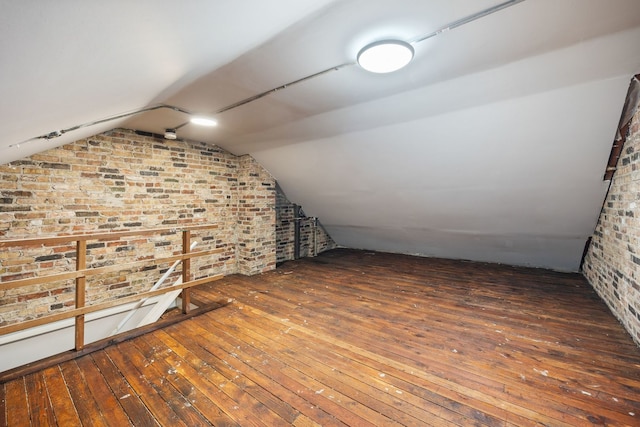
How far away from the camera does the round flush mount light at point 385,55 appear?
1685 mm

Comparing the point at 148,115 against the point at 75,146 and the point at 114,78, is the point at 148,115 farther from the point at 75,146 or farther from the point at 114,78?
the point at 114,78

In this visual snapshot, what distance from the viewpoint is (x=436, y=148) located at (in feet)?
10.5

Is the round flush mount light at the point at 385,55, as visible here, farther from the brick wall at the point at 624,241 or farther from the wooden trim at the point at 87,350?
the wooden trim at the point at 87,350

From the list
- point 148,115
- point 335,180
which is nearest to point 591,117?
point 335,180

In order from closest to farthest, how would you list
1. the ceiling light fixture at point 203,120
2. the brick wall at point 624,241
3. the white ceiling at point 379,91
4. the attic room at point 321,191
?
1. the white ceiling at point 379,91
2. the attic room at point 321,191
3. the brick wall at point 624,241
4. the ceiling light fixture at point 203,120

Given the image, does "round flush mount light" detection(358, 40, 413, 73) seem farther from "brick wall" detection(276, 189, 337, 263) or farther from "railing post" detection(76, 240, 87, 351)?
"brick wall" detection(276, 189, 337, 263)

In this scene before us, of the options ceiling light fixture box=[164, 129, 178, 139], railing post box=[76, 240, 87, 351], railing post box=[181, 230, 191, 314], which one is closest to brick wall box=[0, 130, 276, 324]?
ceiling light fixture box=[164, 129, 178, 139]

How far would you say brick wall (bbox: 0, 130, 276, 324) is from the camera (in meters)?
2.81

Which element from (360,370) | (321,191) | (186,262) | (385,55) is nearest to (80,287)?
(186,262)

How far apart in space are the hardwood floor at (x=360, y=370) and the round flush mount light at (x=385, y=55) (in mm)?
2156

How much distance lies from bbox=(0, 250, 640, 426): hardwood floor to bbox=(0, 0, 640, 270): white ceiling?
149 cm

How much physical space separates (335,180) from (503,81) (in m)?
2.65

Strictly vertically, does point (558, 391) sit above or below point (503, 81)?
below

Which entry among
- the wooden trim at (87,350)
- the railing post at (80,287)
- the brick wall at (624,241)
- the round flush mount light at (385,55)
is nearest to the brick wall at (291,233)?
the wooden trim at (87,350)
